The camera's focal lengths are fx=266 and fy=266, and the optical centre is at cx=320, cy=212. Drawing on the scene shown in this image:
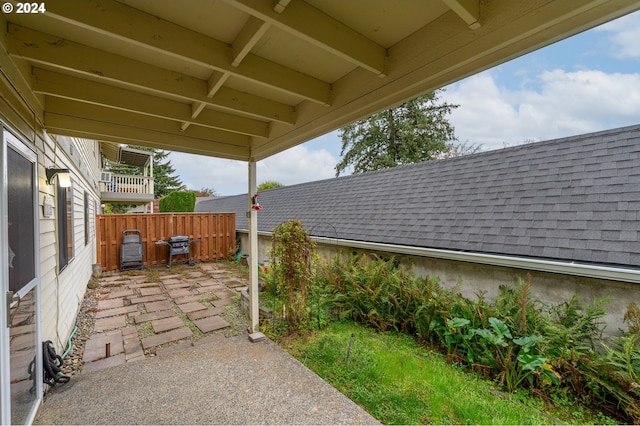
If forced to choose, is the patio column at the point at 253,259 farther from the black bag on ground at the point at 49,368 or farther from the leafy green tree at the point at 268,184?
the leafy green tree at the point at 268,184

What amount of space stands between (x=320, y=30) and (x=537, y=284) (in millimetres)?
4010

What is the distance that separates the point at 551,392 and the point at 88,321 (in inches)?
240

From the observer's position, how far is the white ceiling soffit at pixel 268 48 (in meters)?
1.31

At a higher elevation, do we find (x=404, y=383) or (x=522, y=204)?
(x=522, y=204)

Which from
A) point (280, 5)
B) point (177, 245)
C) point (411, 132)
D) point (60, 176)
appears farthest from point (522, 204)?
point (411, 132)

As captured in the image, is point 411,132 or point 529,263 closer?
point 529,263

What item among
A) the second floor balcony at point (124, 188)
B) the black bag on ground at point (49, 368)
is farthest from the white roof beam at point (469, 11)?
the second floor balcony at point (124, 188)

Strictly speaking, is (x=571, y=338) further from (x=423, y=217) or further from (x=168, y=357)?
(x=168, y=357)

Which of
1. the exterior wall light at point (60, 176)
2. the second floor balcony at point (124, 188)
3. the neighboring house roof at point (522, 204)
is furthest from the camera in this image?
the second floor balcony at point (124, 188)

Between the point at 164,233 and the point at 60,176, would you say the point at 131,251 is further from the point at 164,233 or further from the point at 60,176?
the point at 60,176

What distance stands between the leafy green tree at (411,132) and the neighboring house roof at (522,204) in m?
10.1

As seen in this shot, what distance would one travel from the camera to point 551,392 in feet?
8.47

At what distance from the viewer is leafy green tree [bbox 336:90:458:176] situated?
16.2m

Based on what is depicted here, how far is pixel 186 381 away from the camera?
2.65m
